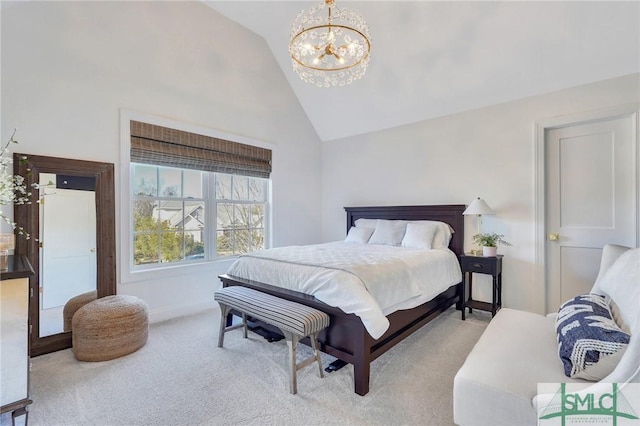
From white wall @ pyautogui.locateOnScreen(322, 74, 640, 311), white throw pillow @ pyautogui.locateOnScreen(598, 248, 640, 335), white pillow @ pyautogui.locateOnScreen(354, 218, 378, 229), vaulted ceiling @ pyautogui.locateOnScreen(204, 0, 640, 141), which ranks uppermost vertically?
vaulted ceiling @ pyautogui.locateOnScreen(204, 0, 640, 141)

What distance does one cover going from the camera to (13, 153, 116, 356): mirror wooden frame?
2.47 metres

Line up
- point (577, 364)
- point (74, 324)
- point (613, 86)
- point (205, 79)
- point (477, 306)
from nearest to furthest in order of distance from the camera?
1. point (577, 364)
2. point (74, 324)
3. point (613, 86)
4. point (477, 306)
5. point (205, 79)

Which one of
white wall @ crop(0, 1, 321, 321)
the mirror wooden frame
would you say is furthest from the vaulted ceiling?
the mirror wooden frame

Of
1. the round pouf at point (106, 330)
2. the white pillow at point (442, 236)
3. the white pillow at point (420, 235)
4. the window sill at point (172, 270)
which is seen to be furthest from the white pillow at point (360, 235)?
the round pouf at point (106, 330)

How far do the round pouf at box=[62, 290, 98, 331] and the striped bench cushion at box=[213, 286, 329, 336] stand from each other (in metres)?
1.28

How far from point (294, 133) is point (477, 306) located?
3.58m

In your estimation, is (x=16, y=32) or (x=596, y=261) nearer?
(x=16, y=32)

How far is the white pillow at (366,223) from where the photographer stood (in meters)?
4.33

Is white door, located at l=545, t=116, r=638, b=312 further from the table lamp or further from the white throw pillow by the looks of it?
the white throw pillow

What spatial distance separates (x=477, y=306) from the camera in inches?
134

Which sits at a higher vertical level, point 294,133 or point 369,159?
point 294,133

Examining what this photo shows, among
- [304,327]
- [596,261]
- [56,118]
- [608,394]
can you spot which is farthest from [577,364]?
[56,118]

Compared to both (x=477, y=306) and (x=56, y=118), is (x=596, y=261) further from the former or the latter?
(x=56, y=118)

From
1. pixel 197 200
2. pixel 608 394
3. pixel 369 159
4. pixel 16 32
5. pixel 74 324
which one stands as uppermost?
pixel 16 32
